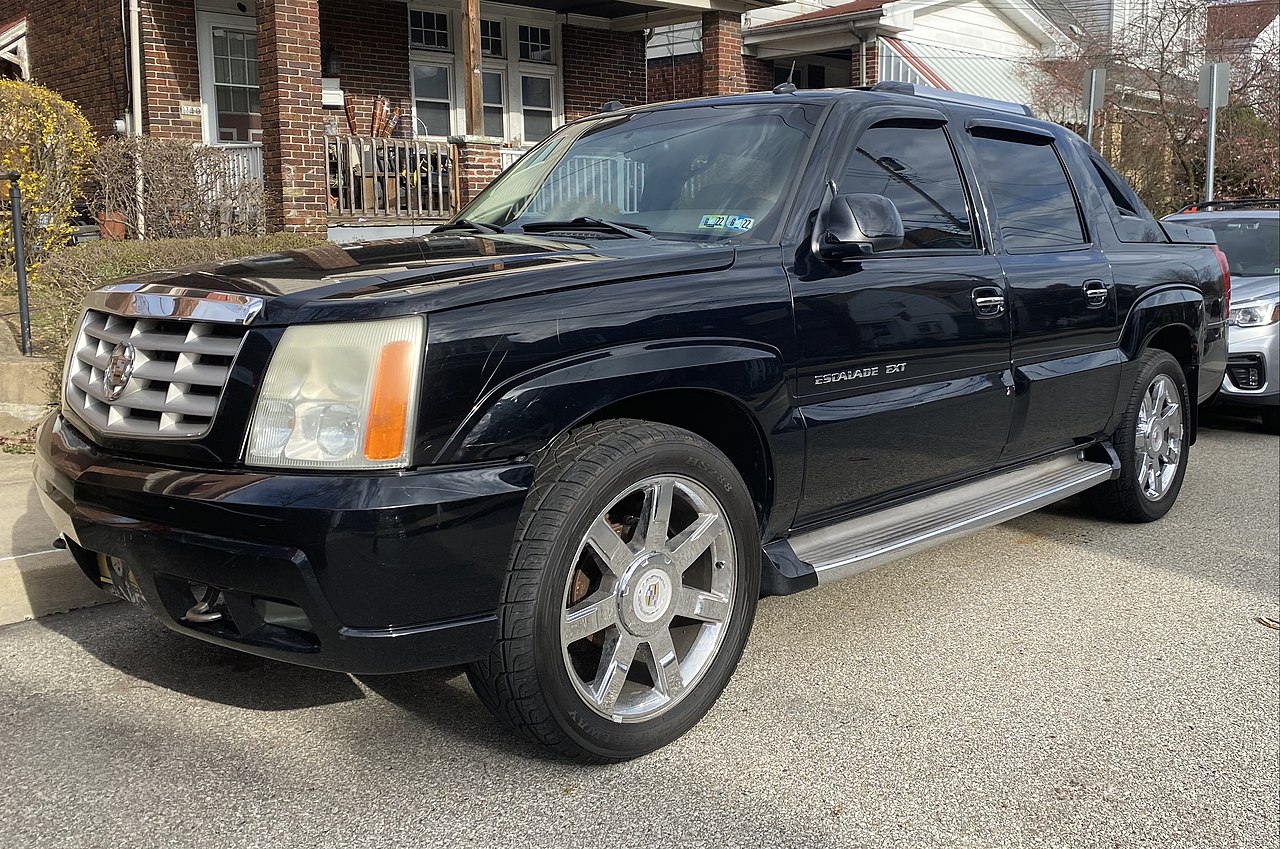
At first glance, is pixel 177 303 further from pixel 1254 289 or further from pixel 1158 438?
pixel 1254 289

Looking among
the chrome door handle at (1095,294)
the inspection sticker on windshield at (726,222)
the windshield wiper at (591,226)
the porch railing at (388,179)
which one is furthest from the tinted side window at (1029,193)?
the porch railing at (388,179)

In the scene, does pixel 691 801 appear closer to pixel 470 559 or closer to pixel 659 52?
pixel 470 559

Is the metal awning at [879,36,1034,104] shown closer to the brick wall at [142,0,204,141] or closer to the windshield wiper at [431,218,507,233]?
the brick wall at [142,0,204,141]

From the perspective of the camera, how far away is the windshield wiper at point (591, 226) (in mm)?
4012

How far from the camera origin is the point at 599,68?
18297 millimetres

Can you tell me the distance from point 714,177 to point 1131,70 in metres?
18.7

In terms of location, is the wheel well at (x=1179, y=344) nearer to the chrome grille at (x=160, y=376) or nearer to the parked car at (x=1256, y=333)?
the parked car at (x=1256, y=333)

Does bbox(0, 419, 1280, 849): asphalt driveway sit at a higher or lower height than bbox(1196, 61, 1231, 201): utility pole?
lower

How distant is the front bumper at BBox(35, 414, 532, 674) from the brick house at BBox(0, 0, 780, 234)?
33.1 feet

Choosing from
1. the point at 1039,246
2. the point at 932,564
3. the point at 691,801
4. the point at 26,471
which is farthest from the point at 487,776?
the point at 26,471

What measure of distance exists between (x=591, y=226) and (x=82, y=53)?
45.4 ft

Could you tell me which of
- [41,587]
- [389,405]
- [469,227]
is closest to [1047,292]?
[469,227]

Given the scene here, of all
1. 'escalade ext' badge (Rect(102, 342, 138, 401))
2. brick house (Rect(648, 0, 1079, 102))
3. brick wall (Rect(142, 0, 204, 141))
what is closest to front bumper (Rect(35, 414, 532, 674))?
'escalade ext' badge (Rect(102, 342, 138, 401))

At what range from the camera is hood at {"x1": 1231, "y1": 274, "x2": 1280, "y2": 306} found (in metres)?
8.66
